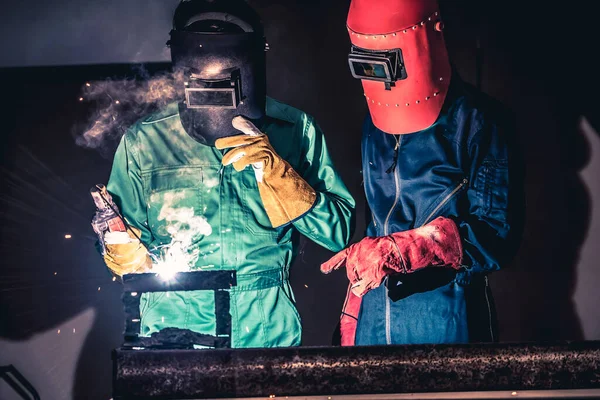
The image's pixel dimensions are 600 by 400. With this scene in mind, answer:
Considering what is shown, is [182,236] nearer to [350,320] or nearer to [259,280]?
[259,280]

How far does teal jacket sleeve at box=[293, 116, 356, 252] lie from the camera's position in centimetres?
239

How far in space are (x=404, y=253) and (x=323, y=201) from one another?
41 cm

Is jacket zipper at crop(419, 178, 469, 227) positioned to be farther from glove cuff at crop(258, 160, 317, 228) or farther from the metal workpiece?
the metal workpiece

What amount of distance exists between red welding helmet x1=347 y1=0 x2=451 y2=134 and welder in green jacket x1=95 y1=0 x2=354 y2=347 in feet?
1.21

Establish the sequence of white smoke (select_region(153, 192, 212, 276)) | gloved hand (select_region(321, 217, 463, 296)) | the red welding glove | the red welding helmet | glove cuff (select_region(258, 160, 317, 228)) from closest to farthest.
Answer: gloved hand (select_region(321, 217, 463, 296)), the red welding helmet, glove cuff (select_region(258, 160, 317, 228)), white smoke (select_region(153, 192, 212, 276)), the red welding glove

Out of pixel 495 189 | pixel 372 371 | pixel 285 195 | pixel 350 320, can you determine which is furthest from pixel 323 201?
pixel 372 371

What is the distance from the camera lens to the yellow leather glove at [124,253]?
7.82 ft

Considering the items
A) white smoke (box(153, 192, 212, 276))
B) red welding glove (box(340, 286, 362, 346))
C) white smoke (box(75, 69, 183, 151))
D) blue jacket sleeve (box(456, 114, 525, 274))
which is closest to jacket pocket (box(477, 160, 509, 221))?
blue jacket sleeve (box(456, 114, 525, 274))

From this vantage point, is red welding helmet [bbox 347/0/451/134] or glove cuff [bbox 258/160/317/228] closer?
red welding helmet [bbox 347/0/451/134]

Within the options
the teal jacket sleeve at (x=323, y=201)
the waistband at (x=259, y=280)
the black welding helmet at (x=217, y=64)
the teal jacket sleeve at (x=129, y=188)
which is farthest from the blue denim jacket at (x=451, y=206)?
the teal jacket sleeve at (x=129, y=188)

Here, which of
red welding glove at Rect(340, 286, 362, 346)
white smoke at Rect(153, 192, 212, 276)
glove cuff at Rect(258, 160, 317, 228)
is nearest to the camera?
glove cuff at Rect(258, 160, 317, 228)

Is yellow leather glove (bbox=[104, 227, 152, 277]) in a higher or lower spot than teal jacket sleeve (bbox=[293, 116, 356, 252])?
lower

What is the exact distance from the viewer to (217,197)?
2.43 metres

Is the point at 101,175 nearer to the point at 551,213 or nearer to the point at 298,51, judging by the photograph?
the point at 298,51
